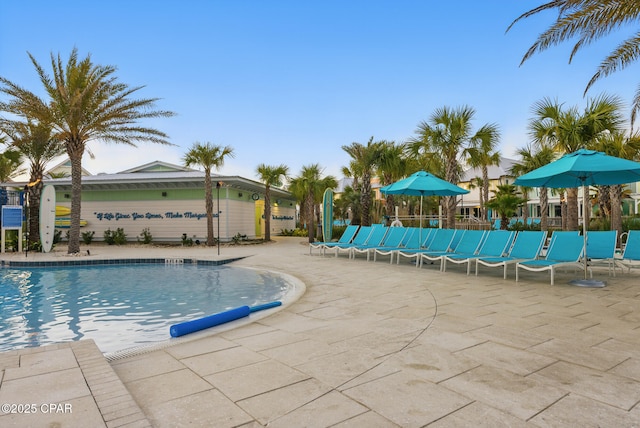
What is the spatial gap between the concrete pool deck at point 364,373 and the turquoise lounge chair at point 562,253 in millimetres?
2025

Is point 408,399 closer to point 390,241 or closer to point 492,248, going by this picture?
point 492,248

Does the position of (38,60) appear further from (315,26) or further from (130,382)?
(130,382)

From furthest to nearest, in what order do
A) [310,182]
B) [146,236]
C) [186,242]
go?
[310,182]
[146,236]
[186,242]

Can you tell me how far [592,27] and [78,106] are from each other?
14261 millimetres

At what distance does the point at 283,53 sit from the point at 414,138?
20.3 ft

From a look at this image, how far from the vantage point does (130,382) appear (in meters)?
2.66

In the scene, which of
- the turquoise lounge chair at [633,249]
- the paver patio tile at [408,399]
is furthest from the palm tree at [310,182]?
the paver patio tile at [408,399]

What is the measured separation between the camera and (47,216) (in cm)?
1428

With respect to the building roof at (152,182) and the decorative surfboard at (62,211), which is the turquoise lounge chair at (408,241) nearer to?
the building roof at (152,182)

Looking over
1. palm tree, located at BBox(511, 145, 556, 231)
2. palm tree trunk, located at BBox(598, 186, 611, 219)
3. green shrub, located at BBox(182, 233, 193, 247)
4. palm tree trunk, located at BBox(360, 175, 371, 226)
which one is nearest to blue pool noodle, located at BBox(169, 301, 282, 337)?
palm tree trunk, located at BBox(360, 175, 371, 226)

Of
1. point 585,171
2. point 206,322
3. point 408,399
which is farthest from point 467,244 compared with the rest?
point 408,399

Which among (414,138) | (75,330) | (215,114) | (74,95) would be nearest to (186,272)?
(75,330)

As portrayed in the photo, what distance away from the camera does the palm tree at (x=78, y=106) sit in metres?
12.8

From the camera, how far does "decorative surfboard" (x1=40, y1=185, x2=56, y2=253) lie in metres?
14.2
